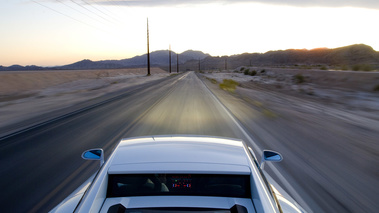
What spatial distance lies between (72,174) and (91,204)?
4649 mm

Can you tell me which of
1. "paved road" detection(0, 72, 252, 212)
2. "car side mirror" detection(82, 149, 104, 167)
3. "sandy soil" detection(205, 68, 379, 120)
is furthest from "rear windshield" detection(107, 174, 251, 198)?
"sandy soil" detection(205, 68, 379, 120)

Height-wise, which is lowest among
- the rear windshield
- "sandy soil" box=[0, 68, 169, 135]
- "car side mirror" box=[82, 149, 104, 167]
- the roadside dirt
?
"sandy soil" box=[0, 68, 169, 135]

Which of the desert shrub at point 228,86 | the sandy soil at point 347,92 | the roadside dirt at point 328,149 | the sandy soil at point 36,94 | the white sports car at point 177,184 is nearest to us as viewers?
the white sports car at point 177,184

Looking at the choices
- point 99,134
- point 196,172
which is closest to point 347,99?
point 99,134

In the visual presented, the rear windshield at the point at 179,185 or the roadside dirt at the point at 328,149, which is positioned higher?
the rear windshield at the point at 179,185

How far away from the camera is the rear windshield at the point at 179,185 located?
8.18ft

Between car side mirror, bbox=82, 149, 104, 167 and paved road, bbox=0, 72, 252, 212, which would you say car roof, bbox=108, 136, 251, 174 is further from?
paved road, bbox=0, 72, 252, 212

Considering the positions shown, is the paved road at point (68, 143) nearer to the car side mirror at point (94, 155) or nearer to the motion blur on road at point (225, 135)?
the motion blur on road at point (225, 135)

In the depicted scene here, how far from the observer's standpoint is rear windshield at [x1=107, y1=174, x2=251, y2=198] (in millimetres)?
2492

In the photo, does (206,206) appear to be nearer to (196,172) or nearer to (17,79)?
(196,172)

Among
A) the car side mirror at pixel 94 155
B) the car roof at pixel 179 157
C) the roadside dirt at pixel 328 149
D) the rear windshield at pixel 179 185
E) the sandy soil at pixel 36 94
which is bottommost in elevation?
the sandy soil at pixel 36 94

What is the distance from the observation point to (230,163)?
2.61 metres

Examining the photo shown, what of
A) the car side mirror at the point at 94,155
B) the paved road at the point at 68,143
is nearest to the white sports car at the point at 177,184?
the car side mirror at the point at 94,155

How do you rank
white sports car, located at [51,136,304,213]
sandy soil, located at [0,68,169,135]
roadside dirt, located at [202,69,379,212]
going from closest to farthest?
white sports car, located at [51,136,304,213]
roadside dirt, located at [202,69,379,212]
sandy soil, located at [0,68,169,135]
